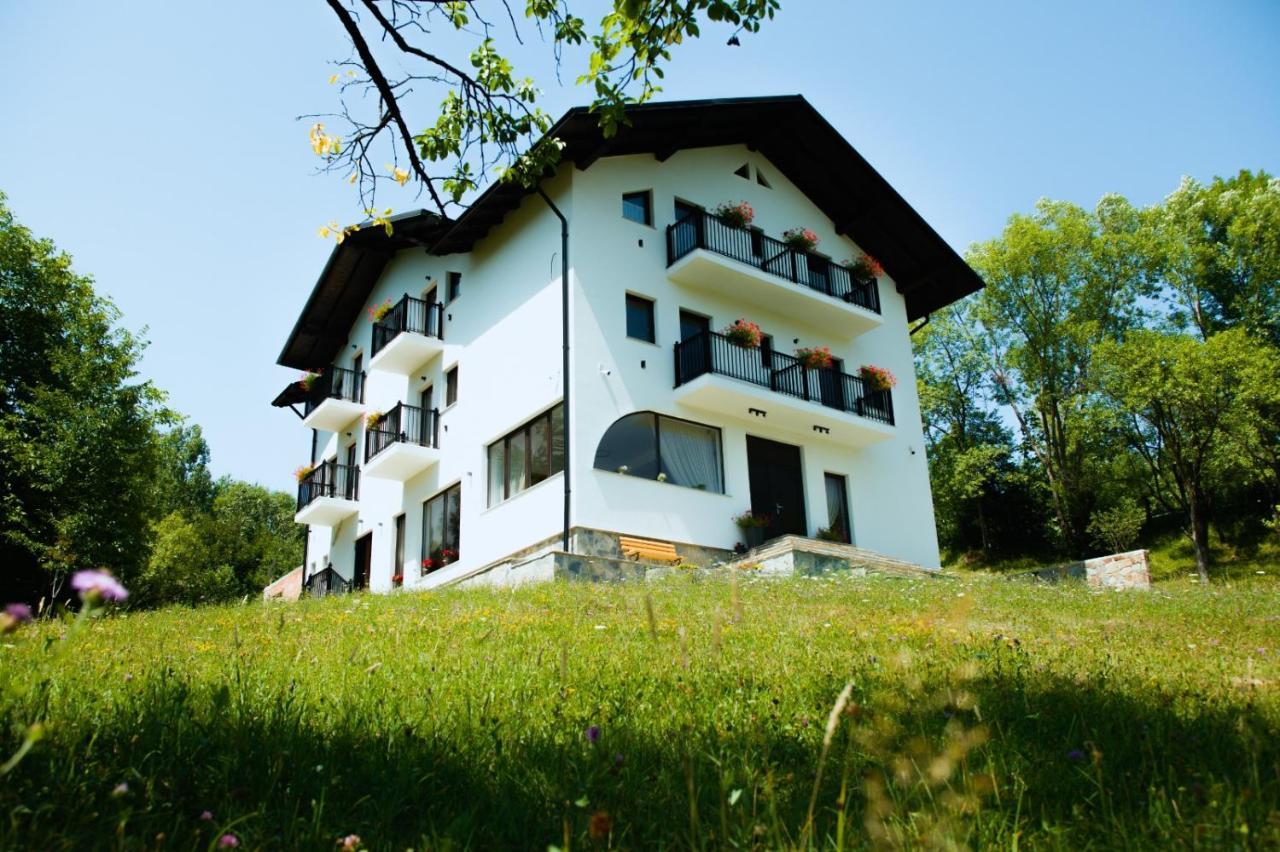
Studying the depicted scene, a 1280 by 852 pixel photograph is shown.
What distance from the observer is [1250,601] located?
12258 mm

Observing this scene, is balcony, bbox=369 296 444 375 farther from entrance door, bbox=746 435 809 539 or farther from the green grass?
the green grass

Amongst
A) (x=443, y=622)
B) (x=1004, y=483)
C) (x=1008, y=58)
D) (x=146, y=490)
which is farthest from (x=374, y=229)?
(x=1004, y=483)

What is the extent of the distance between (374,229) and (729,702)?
2280 centimetres

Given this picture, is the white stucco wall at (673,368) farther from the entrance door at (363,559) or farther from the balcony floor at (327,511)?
the balcony floor at (327,511)

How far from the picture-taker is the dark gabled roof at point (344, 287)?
2464cm

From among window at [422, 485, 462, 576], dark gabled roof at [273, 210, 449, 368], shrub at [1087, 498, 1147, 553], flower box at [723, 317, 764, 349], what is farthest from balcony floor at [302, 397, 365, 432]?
shrub at [1087, 498, 1147, 553]

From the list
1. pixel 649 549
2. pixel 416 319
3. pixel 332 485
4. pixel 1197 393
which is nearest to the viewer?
pixel 649 549

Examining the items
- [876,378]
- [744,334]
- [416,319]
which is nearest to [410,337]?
[416,319]

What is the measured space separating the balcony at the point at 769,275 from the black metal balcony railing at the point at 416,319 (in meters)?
6.90

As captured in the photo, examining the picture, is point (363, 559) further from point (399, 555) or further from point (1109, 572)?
point (1109, 572)

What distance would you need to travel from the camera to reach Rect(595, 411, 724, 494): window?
18.8 m

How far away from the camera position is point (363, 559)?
2702 cm

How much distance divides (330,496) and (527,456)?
1008cm

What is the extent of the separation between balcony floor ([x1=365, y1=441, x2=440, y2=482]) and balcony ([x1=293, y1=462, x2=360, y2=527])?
9.10 ft
